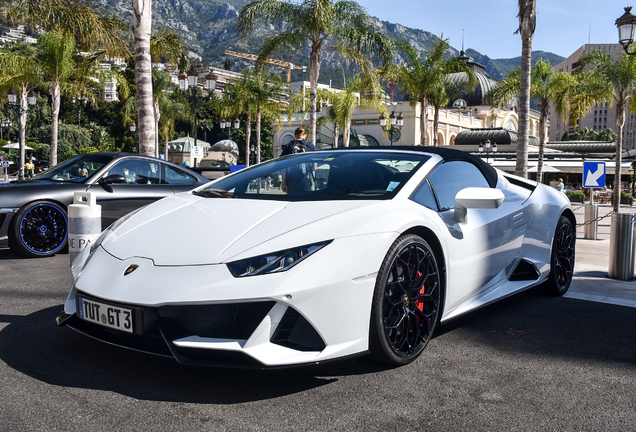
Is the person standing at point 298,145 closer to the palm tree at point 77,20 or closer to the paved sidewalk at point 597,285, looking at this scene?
the paved sidewalk at point 597,285

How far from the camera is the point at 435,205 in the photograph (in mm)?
3393

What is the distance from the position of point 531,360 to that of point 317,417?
4.73 feet

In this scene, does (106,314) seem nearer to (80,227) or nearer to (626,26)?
(80,227)

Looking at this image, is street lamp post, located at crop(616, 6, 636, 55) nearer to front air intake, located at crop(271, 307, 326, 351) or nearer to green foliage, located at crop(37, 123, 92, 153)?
front air intake, located at crop(271, 307, 326, 351)

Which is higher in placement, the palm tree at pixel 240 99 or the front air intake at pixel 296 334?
the palm tree at pixel 240 99

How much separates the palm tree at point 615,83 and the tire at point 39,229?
65.8 feet

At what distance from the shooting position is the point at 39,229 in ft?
21.2

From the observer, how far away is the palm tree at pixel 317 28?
754 inches


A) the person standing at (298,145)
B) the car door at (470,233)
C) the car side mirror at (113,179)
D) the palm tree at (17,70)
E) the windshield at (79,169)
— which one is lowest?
the car door at (470,233)

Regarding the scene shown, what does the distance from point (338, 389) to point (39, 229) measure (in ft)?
16.7

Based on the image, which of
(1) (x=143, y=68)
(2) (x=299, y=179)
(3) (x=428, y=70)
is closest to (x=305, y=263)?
(2) (x=299, y=179)

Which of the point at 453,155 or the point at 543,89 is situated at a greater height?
the point at 543,89

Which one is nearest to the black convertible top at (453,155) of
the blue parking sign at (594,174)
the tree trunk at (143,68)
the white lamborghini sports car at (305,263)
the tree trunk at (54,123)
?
the white lamborghini sports car at (305,263)

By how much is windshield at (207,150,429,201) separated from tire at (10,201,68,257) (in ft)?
11.5
